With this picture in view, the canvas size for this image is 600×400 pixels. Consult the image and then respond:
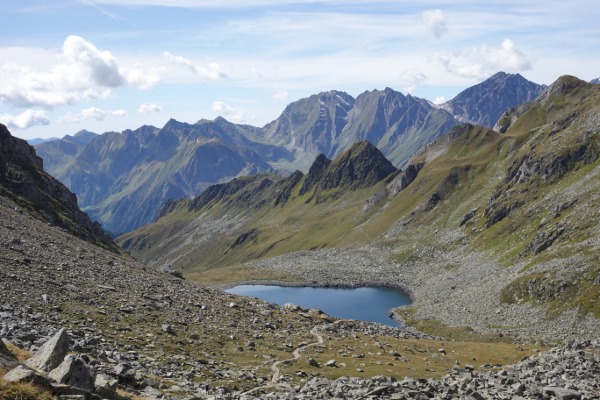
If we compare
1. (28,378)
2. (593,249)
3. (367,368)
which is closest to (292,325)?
(367,368)

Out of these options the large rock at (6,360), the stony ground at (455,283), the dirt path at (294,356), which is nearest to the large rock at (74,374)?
the large rock at (6,360)

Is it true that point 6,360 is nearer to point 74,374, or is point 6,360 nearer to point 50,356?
point 50,356

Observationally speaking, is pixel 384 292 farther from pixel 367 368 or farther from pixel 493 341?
pixel 367 368

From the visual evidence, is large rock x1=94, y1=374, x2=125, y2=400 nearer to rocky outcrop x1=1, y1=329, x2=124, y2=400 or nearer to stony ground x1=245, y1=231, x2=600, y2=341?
rocky outcrop x1=1, y1=329, x2=124, y2=400

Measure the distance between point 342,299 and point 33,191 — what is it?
87.9 m

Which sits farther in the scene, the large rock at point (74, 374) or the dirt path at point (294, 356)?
the dirt path at point (294, 356)

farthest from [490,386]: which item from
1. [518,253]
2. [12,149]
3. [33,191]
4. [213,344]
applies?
[12,149]

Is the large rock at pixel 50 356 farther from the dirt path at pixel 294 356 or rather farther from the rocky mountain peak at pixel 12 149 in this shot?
the rocky mountain peak at pixel 12 149

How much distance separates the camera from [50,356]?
22812 mm

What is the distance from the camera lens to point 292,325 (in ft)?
215

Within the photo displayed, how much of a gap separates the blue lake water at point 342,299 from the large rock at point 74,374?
104 metres

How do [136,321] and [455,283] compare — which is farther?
[455,283]

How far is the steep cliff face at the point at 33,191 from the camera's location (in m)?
99.1

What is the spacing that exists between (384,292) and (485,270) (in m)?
33.5
